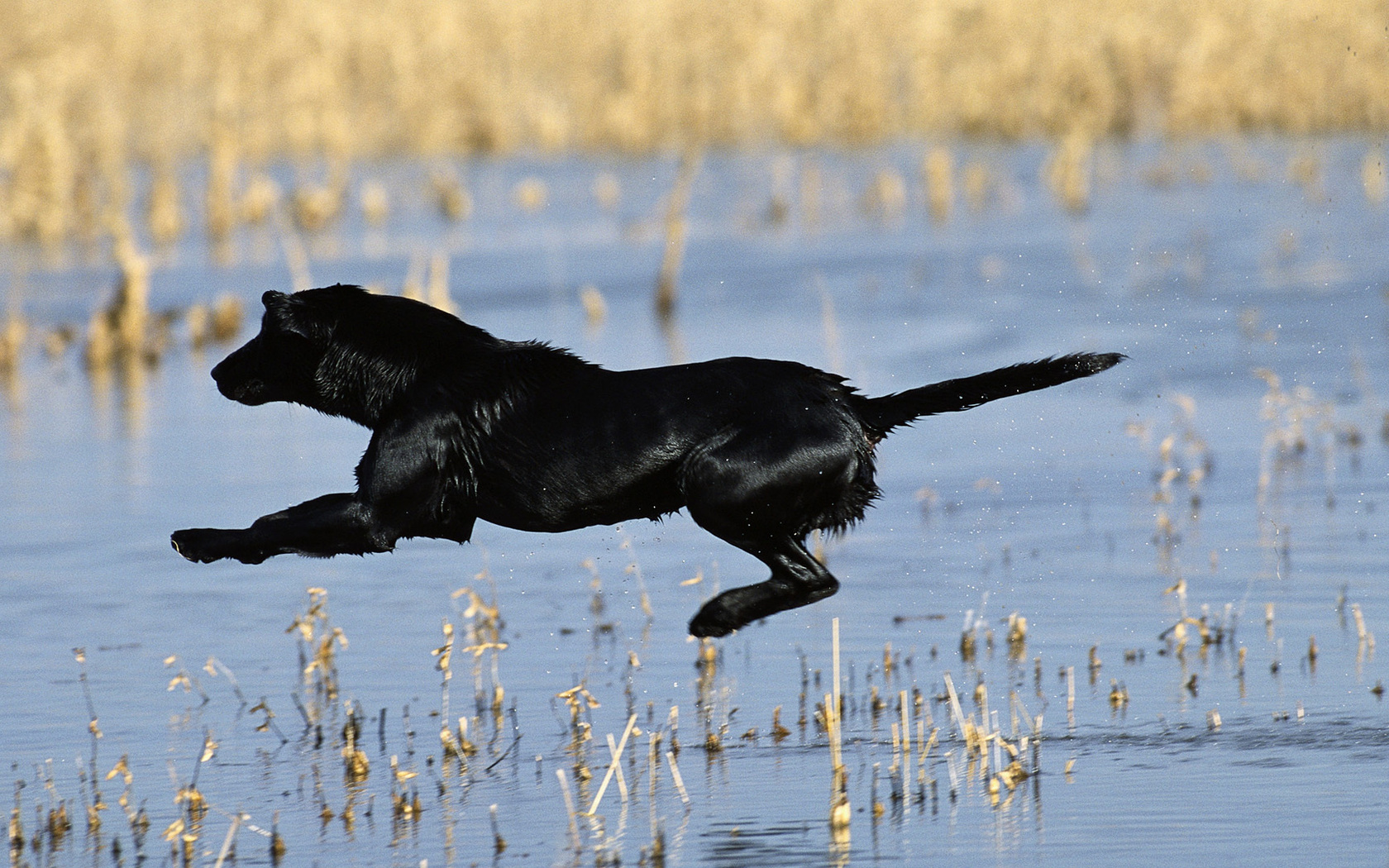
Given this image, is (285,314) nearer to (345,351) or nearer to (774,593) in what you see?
(345,351)

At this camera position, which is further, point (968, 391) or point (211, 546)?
point (968, 391)

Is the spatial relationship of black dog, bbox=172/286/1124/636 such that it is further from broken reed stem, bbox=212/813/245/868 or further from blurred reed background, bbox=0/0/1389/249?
blurred reed background, bbox=0/0/1389/249

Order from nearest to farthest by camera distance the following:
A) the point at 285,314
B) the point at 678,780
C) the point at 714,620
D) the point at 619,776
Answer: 1. the point at 678,780
2. the point at 619,776
3. the point at 714,620
4. the point at 285,314

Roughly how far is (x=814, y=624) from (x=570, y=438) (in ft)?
7.24

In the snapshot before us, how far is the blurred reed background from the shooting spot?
945 inches

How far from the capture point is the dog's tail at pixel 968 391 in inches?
223

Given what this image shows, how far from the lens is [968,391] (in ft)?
18.9

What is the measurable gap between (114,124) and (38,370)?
8.06 metres

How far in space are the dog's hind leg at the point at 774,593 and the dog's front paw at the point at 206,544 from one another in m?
1.25

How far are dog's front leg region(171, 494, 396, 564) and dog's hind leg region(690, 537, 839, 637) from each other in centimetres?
92

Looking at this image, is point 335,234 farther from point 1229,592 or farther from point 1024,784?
point 1024,784

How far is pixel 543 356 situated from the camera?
587 centimetres

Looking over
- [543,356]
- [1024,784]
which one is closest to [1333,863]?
[1024,784]

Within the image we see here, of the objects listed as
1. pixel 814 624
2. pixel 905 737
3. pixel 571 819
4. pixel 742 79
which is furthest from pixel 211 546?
pixel 742 79
